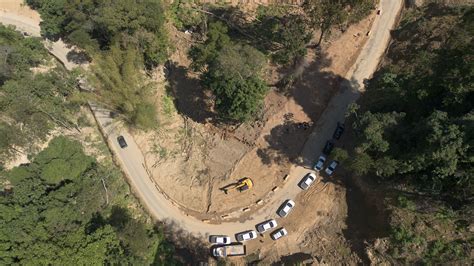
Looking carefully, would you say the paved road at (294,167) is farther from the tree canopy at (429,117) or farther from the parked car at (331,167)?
the tree canopy at (429,117)

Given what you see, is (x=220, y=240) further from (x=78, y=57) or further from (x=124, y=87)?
(x=78, y=57)

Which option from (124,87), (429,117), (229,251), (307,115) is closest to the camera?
(429,117)

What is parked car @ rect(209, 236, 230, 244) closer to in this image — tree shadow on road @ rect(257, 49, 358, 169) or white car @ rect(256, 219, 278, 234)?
white car @ rect(256, 219, 278, 234)

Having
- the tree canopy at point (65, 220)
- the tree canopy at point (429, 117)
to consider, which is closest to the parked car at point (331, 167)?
the tree canopy at point (429, 117)

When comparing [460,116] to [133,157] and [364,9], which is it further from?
[133,157]

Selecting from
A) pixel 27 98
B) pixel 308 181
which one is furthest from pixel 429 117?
pixel 27 98

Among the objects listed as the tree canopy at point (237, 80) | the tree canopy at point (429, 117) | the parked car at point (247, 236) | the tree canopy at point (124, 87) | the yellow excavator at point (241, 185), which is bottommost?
the parked car at point (247, 236)
